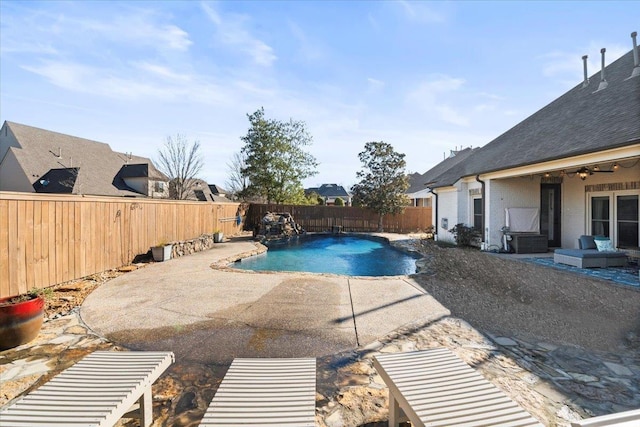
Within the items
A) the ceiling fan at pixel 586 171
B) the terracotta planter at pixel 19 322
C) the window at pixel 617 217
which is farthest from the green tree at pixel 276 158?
the terracotta planter at pixel 19 322

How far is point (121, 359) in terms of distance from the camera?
252 centimetres

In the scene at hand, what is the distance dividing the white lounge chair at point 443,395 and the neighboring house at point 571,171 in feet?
22.2

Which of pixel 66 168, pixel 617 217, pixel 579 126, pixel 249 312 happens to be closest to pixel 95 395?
pixel 249 312

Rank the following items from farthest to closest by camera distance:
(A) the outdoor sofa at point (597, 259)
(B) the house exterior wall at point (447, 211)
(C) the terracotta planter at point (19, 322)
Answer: (B) the house exterior wall at point (447, 211)
(A) the outdoor sofa at point (597, 259)
(C) the terracotta planter at point (19, 322)

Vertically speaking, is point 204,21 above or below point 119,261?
above

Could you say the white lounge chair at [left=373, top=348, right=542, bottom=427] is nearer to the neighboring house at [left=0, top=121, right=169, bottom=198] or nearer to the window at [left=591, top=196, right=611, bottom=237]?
the window at [left=591, top=196, right=611, bottom=237]

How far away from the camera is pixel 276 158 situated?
22.4 metres

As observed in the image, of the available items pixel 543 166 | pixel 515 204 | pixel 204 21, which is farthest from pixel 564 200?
pixel 204 21

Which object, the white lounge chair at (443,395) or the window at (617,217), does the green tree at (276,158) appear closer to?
the window at (617,217)

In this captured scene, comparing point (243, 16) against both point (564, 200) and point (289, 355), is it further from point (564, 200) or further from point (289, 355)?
point (564, 200)

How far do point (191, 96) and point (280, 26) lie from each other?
5795mm

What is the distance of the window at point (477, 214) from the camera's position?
39.9 ft

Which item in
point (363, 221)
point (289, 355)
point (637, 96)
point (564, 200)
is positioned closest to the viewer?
point (289, 355)

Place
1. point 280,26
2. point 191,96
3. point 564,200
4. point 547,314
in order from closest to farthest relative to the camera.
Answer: point 547,314 < point 280,26 < point 564,200 < point 191,96
